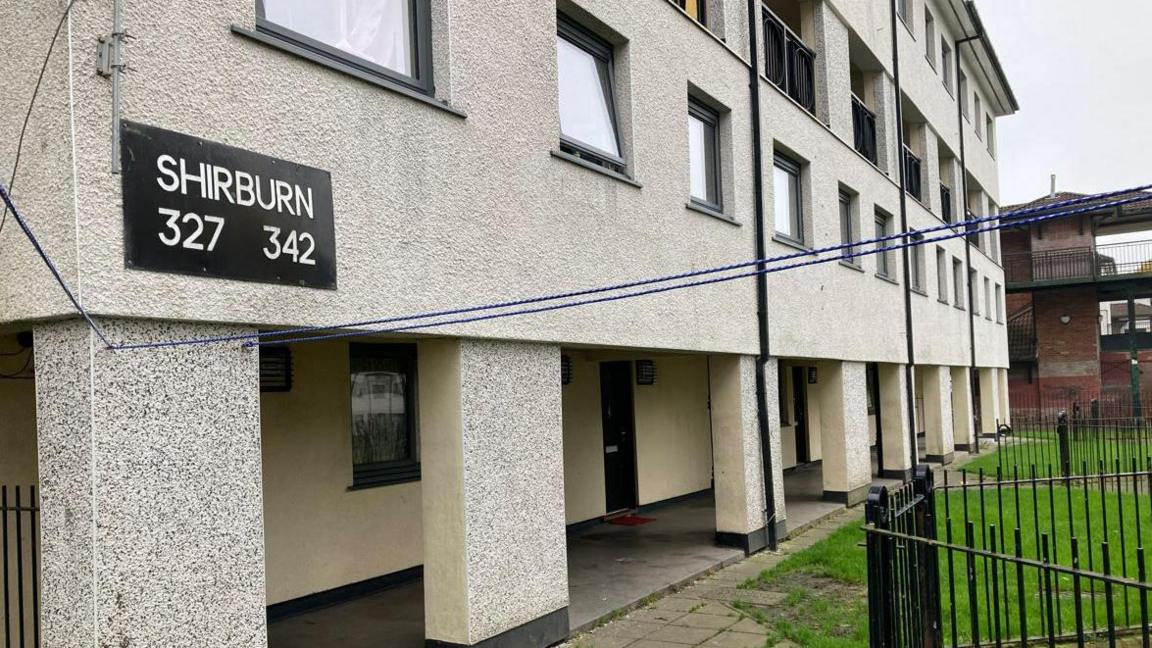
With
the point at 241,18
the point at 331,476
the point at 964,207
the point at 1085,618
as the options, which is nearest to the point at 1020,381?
the point at 964,207

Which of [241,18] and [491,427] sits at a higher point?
[241,18]

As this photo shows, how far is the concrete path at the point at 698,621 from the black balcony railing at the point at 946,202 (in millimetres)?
15132

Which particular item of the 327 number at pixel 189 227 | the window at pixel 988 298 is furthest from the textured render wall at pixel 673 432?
the window at pixel 988 298

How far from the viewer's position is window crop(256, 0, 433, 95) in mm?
4793

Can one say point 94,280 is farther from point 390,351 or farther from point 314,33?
point 390,351

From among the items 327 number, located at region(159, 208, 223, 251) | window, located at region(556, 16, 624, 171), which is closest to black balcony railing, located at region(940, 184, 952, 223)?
window, located at region(556, 16, 624, 171)

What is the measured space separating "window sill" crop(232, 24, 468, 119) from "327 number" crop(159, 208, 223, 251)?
3.02 ft

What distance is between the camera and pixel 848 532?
10.8 m

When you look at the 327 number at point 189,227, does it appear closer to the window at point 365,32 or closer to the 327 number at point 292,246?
the 327 number at point 292,246

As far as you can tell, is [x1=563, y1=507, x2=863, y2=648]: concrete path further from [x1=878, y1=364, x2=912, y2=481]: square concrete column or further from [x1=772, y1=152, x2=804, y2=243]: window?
[x1=878, y1=364, x2=912, y2=481]: square concrete column

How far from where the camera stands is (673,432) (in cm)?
1373

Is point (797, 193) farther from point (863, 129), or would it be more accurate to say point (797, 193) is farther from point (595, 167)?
point (595, 167)

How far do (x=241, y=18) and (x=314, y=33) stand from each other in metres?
0.72

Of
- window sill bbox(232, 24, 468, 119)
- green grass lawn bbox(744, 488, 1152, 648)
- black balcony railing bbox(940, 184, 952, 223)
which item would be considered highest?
black balcony railing bbox(940, 184, 952, 223)
